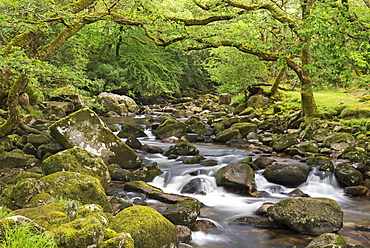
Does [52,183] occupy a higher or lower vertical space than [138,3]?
lower

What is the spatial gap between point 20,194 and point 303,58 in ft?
Answer: 44.9

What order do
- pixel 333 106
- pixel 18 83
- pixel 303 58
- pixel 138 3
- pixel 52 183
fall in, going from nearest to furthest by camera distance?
pixel 52 183, pixel 18 83, pixel 138 3, pixel 303 58, pixel 333 106

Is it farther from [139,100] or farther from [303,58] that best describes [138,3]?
[139,100]

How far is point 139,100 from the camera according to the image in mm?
32375

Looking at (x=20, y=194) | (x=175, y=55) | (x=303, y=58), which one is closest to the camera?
(x=20, y=194)

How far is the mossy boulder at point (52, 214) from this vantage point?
372cm

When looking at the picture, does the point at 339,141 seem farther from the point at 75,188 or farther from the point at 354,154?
the point at 75,188

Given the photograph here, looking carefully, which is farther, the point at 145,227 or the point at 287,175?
the point at 287,175

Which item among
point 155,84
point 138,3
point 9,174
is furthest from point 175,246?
point 155,84

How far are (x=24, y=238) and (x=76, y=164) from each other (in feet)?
14.7

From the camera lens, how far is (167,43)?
15008mm

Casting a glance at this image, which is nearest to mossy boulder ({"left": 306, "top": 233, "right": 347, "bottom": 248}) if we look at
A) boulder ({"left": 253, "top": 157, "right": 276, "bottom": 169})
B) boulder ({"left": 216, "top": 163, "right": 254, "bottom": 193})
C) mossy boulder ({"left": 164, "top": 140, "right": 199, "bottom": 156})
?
boulder ({"left": 216, "top": 163, "right": 254, "bottom": 193})

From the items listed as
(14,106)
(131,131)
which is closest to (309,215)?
(14,106)

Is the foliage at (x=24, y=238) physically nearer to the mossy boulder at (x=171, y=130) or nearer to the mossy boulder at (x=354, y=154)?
the mossy boulder at (x=354, y=154)
